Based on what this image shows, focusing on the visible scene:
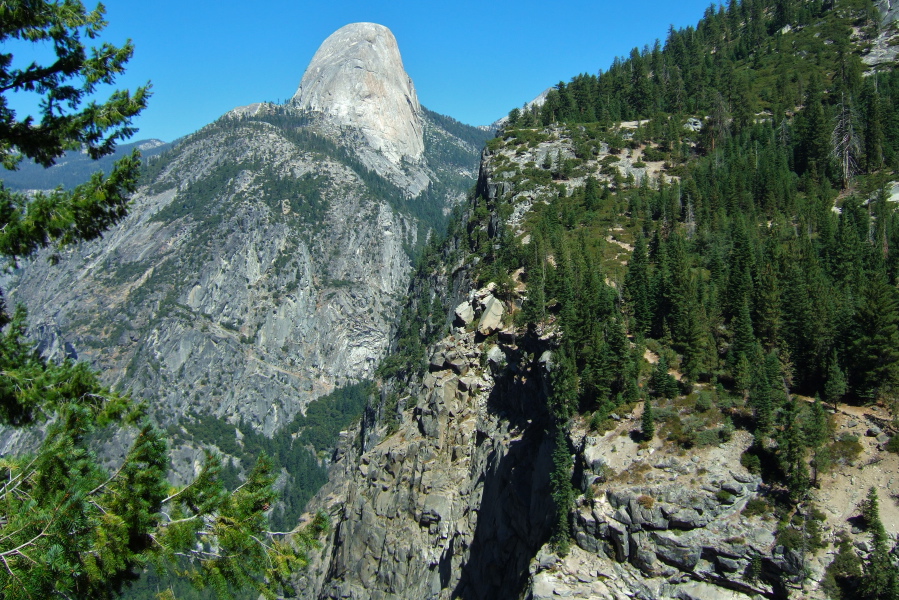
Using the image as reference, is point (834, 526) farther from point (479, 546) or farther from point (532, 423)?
point (479, 546)

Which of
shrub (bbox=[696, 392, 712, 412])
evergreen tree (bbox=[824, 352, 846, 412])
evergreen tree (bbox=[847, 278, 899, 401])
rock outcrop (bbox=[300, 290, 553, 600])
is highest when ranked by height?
evergreen tree (bbox=[847, 278, 899, 401])

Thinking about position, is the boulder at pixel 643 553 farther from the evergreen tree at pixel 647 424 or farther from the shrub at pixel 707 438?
the shrub at pixel 707 438

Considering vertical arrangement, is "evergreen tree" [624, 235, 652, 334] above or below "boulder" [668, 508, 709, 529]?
above

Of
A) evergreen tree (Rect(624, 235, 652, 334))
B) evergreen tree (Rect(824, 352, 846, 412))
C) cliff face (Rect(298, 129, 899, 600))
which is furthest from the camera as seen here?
evergreen tree (Rect(624, 235, 652, 334))

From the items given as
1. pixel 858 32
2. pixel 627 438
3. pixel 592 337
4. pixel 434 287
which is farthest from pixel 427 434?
pixel 858 32

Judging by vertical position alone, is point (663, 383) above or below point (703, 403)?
above

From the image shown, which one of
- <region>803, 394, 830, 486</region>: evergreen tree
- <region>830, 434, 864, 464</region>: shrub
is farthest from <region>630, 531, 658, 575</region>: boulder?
<region>830, 434, 864, 464</region>: shrub

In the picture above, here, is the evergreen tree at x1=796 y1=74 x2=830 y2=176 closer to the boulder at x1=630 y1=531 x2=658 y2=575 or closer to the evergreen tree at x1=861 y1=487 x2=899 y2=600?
the evergreen tree at x1=861 y1=487 x2=899 y2=600

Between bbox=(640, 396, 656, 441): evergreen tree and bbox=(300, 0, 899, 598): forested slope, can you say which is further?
bbox=(640, 396, 656, 441): evergreen tree

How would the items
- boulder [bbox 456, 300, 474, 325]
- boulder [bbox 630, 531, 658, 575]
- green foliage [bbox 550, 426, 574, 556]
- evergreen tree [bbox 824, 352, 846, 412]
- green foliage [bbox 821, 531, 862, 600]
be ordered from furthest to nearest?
1. boulder [bbox 456, 300, 474, 325]
2. evergreen tree [bbox 824, 352, 846, 412]
3. green foliage [bbox 550, 426, 574, 556]
4. boulder [bbox 630, 531, 658, 575]
5. green foliage [bbox 821, 531, 862, 600]

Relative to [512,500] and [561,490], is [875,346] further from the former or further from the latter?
[512,500]

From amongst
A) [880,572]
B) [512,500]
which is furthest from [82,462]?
[512,500]

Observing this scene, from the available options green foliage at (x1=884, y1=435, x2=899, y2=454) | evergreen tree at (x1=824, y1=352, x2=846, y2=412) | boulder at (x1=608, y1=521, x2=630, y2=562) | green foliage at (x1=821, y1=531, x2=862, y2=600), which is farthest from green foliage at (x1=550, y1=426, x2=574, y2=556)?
green foliage at (x1=884, y1=435, x2=899, y2=454)

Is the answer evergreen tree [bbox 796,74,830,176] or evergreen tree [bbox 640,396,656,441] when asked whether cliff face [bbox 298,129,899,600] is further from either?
evergreen tree [bbox 796,74,830,176]
